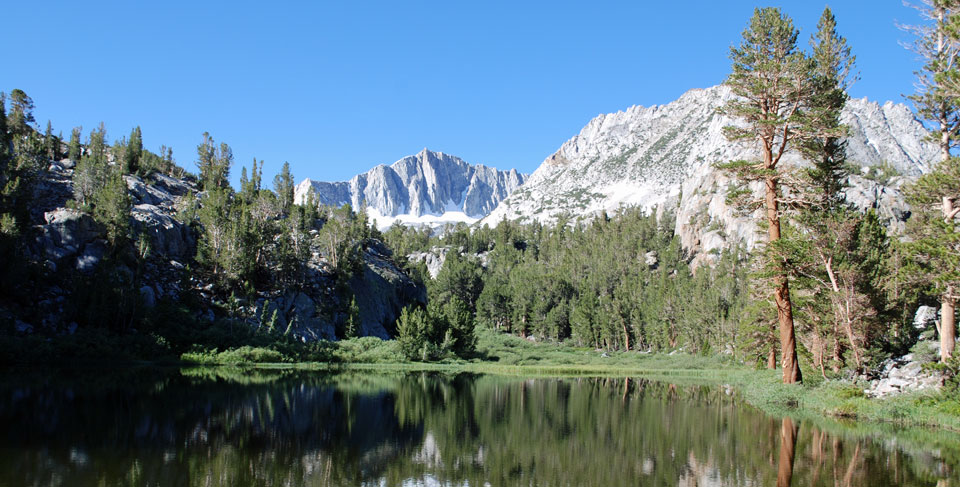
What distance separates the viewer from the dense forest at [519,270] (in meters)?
31.8

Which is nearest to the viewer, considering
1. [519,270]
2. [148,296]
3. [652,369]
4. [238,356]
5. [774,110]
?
[774,110]

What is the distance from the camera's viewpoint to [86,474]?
1426 cm

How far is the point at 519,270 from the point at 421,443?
168331 mm

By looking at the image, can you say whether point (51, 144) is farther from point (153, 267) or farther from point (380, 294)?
point (380, 294)

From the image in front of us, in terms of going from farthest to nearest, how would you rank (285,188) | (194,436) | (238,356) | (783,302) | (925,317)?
(285,188), (238,356), (925,317), (783,302), (194,436)

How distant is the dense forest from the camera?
104 feet

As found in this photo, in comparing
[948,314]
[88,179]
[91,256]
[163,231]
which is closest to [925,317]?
[948,314]

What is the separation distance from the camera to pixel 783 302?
1256 inches

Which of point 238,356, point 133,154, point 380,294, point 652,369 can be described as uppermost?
point 133,154

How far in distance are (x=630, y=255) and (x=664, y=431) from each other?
161882 mm

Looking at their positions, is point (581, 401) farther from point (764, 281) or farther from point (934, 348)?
point (934, 348)

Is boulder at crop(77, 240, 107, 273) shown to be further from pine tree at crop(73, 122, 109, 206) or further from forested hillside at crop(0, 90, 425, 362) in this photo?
pine tree at crop(73, 122, 109, 206)

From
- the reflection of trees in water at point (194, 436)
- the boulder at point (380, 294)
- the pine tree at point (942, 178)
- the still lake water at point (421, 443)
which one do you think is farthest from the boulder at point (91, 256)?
the pine tree at point (942, 178)

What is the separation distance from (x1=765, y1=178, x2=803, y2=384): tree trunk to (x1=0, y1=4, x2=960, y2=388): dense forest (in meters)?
0.11
